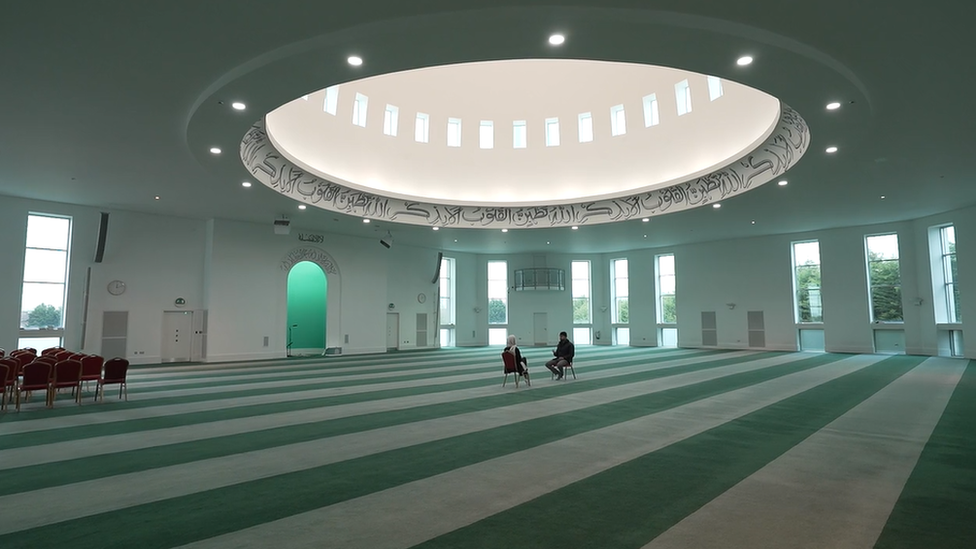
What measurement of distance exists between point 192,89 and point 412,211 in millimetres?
11089

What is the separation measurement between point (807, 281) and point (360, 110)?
19.2m

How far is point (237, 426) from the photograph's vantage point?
24.2 feet

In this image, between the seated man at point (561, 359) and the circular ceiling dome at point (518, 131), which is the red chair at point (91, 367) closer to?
the circular ceiling dome at point (518, 131)

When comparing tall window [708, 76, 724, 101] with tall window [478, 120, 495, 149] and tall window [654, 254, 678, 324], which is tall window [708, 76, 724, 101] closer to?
tall window [478, 120, 495, 149]

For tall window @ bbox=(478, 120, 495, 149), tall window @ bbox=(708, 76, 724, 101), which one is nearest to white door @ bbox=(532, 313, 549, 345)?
tall window @ bbox=(478, 120, 495, 149)

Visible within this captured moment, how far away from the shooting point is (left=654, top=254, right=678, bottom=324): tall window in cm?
2614

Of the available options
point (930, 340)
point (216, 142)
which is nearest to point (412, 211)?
point (216, 142)

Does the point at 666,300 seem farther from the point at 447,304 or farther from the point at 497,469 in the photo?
the point at 497,469

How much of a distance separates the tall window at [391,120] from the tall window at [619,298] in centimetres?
1442

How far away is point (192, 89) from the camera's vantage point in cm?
831

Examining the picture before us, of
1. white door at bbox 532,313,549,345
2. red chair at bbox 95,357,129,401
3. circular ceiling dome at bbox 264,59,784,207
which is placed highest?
circular ceiling dome at bbox 264,59,784,207

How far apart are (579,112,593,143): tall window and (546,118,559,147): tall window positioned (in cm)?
94

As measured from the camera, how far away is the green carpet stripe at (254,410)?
269 inches

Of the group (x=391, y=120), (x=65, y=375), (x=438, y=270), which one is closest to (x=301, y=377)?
(x=65, y=375)
